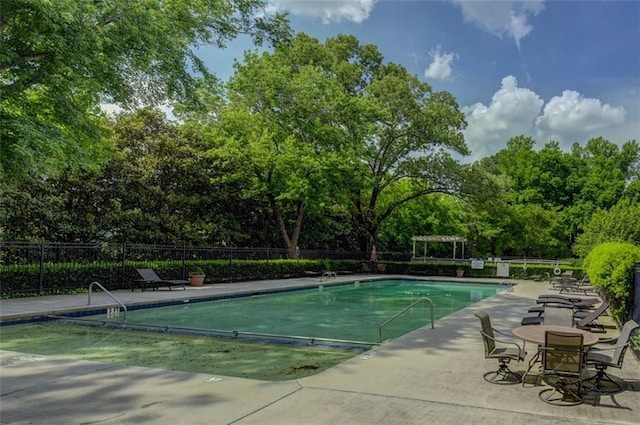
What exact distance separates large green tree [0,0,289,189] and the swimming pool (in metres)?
4.24

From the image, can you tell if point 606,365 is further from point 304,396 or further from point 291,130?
point 291,130

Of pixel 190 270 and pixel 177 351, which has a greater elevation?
pixel 190 270

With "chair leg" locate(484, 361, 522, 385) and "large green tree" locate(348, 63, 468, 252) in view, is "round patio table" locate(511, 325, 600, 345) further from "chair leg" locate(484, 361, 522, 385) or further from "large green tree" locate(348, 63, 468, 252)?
"large green tree" locate(348, 63, 468, 252)

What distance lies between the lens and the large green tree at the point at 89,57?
9.98 metres

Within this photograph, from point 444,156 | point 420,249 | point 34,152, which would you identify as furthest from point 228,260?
point 420,249

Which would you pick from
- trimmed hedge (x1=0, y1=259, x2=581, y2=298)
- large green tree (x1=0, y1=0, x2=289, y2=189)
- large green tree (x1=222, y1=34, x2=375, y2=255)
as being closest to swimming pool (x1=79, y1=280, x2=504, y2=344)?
trimmed hedge (x1=0, y1=259, x2=581, y2=298)

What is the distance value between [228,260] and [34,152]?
1204cm

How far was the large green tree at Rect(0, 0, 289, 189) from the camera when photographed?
32.8 feet

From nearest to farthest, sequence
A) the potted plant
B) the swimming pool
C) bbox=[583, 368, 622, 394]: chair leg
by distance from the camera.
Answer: bbox=[583, 368, 622, 394]: chair leg
the swimming pool
the potted plant

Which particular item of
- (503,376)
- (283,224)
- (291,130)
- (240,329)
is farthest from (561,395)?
(283,224)

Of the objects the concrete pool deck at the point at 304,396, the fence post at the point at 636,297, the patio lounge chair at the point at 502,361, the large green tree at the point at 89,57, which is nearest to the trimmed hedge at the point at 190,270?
the large green tree at the point at 89,57

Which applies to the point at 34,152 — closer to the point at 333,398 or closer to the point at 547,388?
the point at 333,398

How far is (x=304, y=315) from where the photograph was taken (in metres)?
13.6

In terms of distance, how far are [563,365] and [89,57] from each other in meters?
11.1
